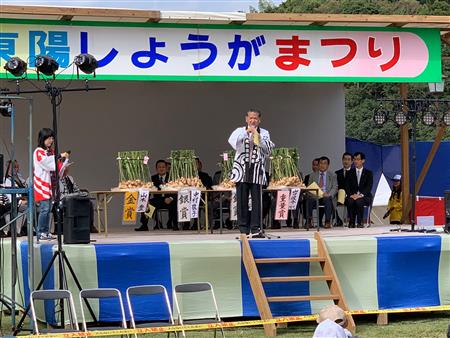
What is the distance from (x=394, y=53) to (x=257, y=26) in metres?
1.70

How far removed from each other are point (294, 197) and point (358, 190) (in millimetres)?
1500

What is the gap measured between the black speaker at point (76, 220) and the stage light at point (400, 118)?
15.7ft

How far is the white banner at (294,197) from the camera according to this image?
37.3 feet

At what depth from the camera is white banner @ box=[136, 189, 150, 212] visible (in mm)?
11086

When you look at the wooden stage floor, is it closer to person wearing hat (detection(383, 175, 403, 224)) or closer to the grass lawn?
the grass lawn

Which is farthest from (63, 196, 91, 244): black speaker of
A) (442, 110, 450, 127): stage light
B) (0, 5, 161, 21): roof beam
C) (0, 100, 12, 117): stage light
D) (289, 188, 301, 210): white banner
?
(442, 110, 450, 127): stage light

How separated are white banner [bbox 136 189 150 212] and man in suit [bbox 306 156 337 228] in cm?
218

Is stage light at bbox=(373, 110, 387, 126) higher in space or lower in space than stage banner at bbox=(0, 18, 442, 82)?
lower

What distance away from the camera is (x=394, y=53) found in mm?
10773

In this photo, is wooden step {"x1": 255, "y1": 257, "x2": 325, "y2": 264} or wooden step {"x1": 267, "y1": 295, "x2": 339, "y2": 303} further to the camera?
wooden step {"x1": 255, "y1": 257, "x2": 325, "y2": 264}

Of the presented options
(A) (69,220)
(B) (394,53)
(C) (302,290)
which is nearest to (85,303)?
(A) (69,220)

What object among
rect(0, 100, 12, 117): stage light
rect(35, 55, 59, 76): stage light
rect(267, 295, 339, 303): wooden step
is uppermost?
rect(35, 55, 59, 76): stage light

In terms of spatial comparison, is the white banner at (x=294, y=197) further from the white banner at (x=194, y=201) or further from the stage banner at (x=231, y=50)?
the stage banner at (x=231, y=50)

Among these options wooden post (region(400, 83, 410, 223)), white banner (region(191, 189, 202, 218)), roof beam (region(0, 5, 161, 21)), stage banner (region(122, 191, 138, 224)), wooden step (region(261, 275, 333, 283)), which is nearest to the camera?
wooden step (region(261, 275, 333, 283))
